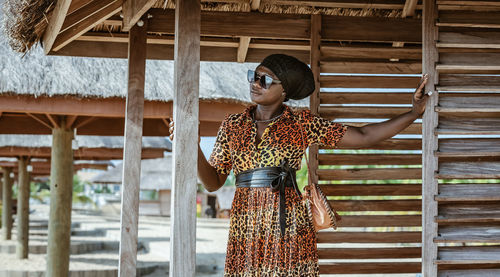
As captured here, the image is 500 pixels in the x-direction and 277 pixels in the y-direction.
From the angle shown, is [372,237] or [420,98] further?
[372,237]

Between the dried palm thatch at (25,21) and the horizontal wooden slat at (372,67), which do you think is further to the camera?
the horizontal wooden slat at (372,67)

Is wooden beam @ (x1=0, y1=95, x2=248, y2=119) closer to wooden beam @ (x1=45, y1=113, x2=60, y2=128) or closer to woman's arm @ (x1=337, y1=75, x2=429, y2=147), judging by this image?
wooden beam @ (x1=45, y1=113, x2=60, y2=128)

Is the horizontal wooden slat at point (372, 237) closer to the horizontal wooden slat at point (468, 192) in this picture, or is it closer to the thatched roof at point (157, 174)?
the horizontal wooden slat at point (468, 192)

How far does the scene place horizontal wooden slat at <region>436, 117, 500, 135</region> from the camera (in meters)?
3.15

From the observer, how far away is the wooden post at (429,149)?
3.08 meters

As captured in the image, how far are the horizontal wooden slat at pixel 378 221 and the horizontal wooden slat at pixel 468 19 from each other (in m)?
1.80

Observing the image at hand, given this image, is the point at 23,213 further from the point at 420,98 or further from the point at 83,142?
the point at 420,98

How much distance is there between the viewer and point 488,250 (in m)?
3.13

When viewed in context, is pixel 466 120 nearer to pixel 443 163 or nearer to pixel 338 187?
pixel 443 163

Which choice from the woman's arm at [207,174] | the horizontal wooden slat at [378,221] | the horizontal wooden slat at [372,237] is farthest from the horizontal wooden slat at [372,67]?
the woman's arm at [207,174]

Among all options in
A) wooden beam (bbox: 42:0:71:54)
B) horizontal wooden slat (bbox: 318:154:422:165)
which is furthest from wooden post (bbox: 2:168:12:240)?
horizontal wooden slat (bbox: 318:154:422:165)

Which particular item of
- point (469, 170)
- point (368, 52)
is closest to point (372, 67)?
point (368, 52)

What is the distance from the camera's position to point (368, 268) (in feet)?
15.9

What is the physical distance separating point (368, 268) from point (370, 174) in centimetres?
74
